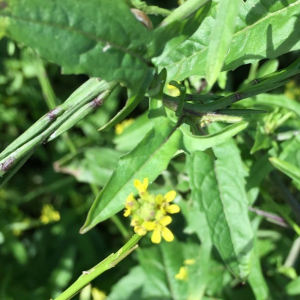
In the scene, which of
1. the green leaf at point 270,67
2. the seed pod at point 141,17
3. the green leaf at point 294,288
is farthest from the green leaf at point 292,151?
the seed pod at point 141,17

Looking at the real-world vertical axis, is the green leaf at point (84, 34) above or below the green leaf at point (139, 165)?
above

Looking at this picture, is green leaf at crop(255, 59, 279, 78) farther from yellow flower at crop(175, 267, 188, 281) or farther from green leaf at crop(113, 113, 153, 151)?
yellow flower at crop(175, 267, 188, 281)

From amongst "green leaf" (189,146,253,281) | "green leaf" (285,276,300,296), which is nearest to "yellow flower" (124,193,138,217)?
"green leaf" (189,146,253,281)

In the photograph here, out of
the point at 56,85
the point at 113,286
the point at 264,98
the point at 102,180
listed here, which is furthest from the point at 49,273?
the point at 264,98

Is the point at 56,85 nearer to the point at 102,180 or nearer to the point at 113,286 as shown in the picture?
the point at 102,180

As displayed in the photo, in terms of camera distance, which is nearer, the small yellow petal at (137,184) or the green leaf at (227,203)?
the small yellow petal at (137,184)

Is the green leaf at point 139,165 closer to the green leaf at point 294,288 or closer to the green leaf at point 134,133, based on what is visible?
the green leaf at point 134,133

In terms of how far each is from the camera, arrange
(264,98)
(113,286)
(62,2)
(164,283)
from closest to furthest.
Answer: (62,2)
(264,98)
(164,283)
(113,286)
